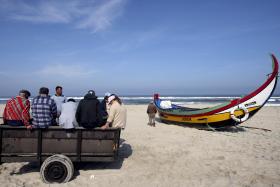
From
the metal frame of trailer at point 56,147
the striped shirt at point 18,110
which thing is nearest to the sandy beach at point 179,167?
the metal frame of trailer at point 56,147

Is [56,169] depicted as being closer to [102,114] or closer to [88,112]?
[88,112]

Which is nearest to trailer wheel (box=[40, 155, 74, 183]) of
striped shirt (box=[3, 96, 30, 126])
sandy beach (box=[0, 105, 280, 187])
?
sandy beach (box=[0, 105, 280, 187])

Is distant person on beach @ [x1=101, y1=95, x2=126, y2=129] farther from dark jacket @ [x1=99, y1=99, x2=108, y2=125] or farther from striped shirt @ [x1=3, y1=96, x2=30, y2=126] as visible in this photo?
striped shirt @ [x1=3, y1=96, x2=30, y2=126]

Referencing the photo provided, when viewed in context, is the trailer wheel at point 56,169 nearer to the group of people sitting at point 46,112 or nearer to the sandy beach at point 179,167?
the sandy beach at point 179,167

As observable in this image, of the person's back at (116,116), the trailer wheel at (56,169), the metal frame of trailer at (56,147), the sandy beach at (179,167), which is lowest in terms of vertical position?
the sandy beach at (179,167)

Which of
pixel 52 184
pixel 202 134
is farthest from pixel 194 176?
pixel 202 134

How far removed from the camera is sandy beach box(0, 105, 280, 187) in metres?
4.96

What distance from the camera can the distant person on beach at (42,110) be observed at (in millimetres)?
4797

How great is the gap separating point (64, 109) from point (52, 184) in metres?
1.59

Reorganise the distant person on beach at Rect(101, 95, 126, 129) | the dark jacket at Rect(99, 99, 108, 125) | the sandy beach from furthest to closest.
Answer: the distant person on beach at Rect(101, 95, 126, 129) → the dark jacket at Rect(99, 99, 108, 125) → the sandy beach

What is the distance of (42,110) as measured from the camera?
491 cm

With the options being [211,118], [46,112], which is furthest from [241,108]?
[46,112]

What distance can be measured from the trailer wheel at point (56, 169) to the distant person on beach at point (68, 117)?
2.18 ft

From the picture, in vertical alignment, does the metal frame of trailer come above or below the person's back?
below
